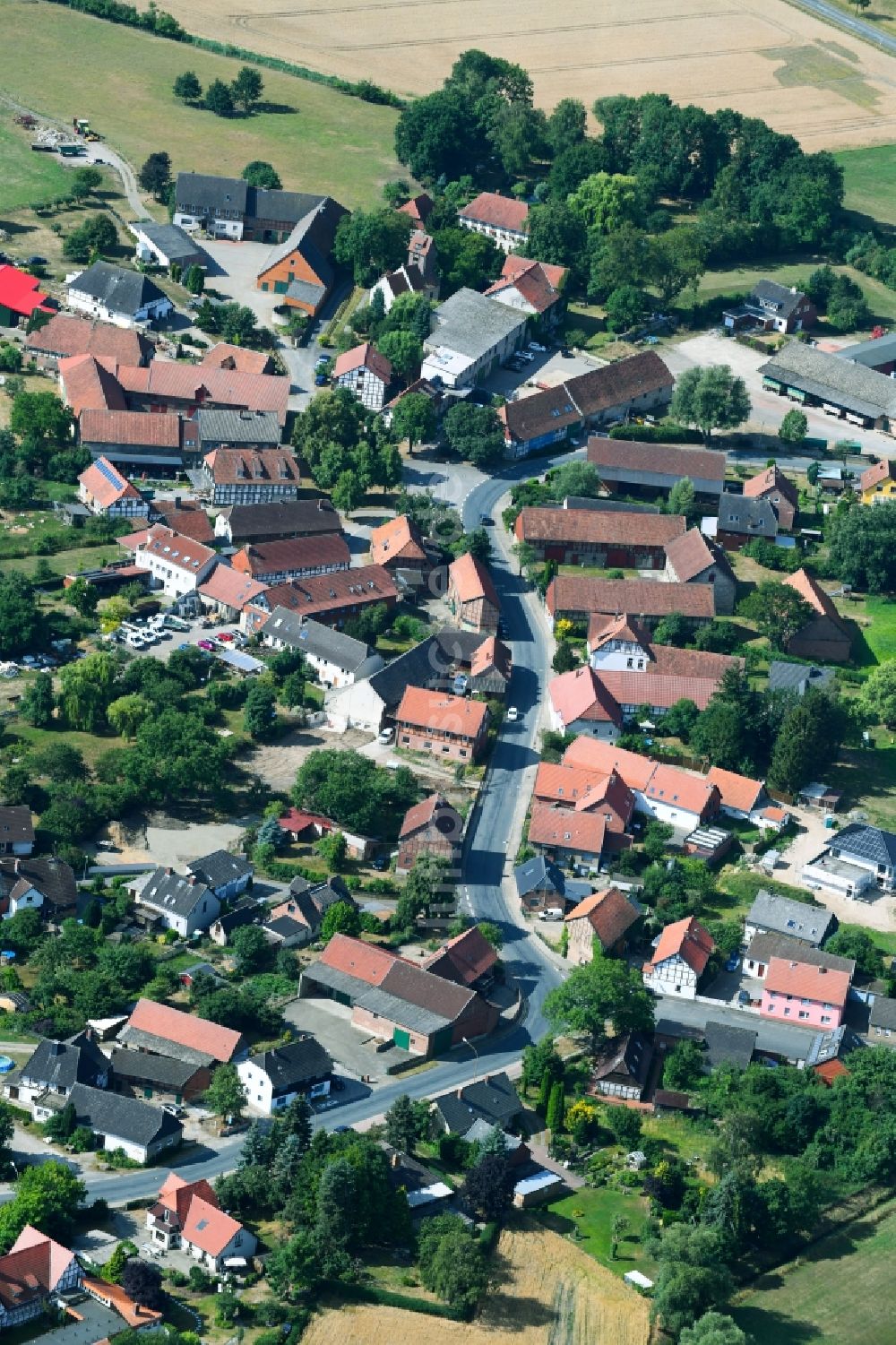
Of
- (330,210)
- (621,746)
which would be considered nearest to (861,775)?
(621,746)

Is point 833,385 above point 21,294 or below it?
below

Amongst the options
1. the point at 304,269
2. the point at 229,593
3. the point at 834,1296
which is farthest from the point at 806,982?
the point at 304,269

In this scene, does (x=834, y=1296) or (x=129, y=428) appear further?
(x=129, y=428)

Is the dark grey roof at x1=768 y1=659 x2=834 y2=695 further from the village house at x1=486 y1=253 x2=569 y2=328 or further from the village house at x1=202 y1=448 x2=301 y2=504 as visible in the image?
the village house at x1=486 y1=253 x2=569 y2=328

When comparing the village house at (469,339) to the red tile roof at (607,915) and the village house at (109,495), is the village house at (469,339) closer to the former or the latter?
the village house at (109,495)

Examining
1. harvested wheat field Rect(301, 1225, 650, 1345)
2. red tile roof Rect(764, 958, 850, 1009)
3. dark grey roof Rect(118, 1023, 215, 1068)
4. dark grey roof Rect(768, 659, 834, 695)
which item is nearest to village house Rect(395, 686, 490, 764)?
dark grey roof Rect(768, 659, 834, 695)

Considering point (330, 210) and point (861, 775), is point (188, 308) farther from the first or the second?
point (861, 775)

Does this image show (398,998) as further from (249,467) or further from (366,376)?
(366,376)
